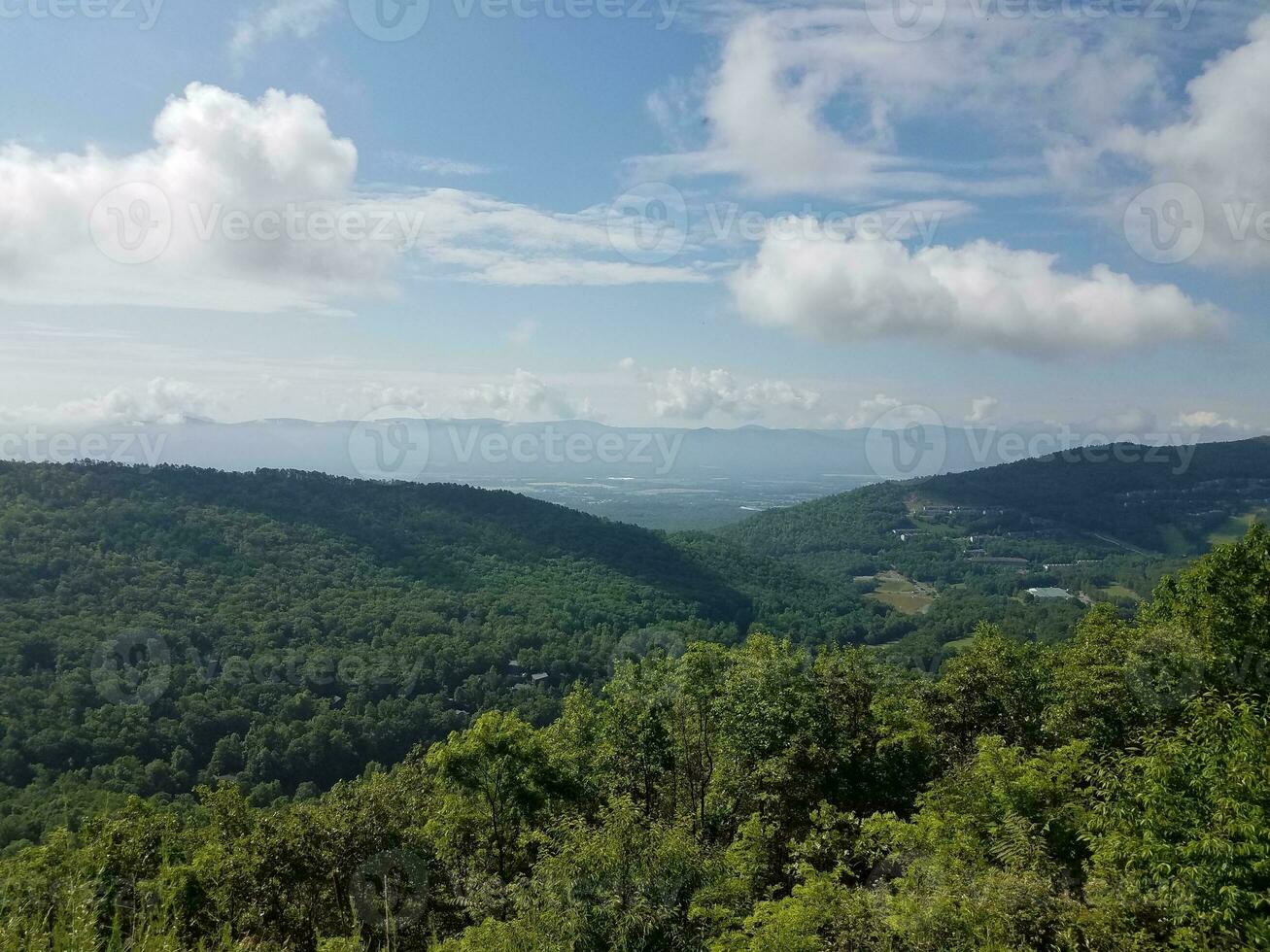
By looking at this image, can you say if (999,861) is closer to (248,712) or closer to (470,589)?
(248,712)

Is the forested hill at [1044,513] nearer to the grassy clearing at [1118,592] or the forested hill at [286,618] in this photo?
the grassy clearing at [1118,592]

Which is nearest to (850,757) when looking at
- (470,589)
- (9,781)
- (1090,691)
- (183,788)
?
(1090,691)

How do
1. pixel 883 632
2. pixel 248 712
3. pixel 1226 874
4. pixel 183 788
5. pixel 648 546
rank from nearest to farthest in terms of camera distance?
pixel 1226 874
pixel 183 788
pixel 248 712
pixel 883 632
pixel 648 546

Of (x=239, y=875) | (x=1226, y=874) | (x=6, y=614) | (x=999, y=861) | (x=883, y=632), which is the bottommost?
(x=883, y=632)

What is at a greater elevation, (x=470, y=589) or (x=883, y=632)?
(x=470, y=589)

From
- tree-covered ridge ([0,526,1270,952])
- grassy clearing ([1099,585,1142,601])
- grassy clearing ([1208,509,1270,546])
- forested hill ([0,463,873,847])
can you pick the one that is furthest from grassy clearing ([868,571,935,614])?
tree-covered ridge ([0,526,1270,952])

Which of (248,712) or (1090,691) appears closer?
(1090,691)

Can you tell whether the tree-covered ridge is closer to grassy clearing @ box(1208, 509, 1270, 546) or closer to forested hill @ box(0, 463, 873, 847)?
forested hill @ box(0, 463, 873, 847)
